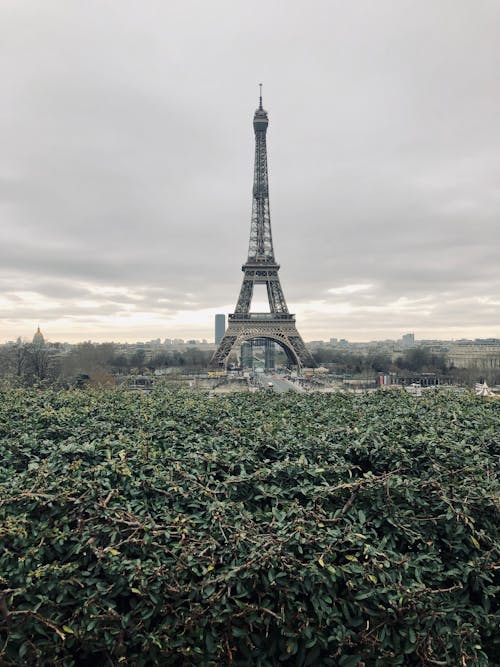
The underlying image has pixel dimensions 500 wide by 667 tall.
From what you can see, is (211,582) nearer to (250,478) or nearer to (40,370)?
(250,478)

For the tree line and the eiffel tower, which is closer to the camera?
the tree line

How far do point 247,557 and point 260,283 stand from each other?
135 ft

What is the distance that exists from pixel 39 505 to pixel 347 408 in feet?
11.8

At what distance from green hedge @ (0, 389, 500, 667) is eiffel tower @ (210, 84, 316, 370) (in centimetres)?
3697

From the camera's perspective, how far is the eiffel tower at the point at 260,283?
135 feet

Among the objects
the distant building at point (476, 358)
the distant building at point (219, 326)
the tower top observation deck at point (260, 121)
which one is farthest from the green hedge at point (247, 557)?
the distant building at point (219, 326)

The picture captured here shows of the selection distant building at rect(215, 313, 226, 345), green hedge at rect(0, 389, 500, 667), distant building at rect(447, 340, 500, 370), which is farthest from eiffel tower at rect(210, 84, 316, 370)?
distant building at rect(215, 313, 226, 345)

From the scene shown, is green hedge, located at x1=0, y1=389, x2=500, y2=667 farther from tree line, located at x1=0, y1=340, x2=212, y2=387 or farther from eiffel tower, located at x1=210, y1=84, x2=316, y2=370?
eiffel tower, located at x1=210, y1=84, x2=316, y2=370

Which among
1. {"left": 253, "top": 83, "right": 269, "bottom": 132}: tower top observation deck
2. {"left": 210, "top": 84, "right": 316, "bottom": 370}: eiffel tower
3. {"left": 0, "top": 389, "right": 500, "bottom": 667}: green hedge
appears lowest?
{"left": 0, "top": 389, "right": 500, "bottom": 667}: green hedge

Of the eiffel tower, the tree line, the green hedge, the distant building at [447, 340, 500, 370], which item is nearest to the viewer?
the green hedge

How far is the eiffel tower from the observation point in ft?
135

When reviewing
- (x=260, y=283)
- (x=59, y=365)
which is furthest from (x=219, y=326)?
(x=59, y=365)

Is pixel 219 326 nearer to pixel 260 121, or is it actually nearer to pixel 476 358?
pixel 476 358

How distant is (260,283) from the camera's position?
43.2 meters
